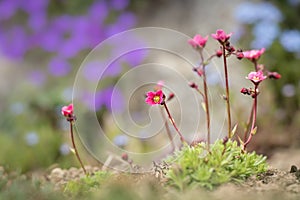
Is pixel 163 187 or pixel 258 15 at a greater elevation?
pixel 258 15

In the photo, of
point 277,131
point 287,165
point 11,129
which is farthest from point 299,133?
point 11,129

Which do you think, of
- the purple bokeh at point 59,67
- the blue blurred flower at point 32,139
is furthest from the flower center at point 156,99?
the purple bokeh at point 59,67

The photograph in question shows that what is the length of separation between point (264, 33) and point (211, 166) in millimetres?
2922

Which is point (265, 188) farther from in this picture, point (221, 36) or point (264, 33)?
point (264, 33)

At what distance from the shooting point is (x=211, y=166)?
2.08 m

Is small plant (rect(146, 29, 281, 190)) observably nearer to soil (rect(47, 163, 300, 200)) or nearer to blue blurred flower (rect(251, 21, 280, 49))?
soil (rect(47, 163, 300, 200))

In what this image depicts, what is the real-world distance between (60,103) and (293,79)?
1877 millimetres

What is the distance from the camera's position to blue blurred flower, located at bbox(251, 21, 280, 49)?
472 cm

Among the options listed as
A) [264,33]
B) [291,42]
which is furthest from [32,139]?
[291,42]

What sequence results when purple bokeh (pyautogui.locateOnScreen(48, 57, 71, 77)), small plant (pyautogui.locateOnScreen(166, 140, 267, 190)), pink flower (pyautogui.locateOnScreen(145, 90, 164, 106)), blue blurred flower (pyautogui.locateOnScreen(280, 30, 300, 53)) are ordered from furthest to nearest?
1. purple bokeh (pyautogui.locateOnScreen(48, 57, 71, 77))
2. blue blurred flower (pyautogui.locateOnScreen(280, 30, 300, 53))
3. pink flower (pyautogui.locateOnScreen(145, 90, 164, 106))
4. small plant (pyautogui.locateOnScreen(166, 140, 267, 190))

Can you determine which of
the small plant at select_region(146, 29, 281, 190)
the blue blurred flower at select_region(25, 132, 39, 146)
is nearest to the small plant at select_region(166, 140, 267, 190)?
the small plant at select_region(146, 29, 281, 190)

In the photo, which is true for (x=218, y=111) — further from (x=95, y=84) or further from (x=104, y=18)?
(x=104, y=18)

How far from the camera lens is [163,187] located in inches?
79.9

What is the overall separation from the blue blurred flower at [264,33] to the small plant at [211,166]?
8.49ft
